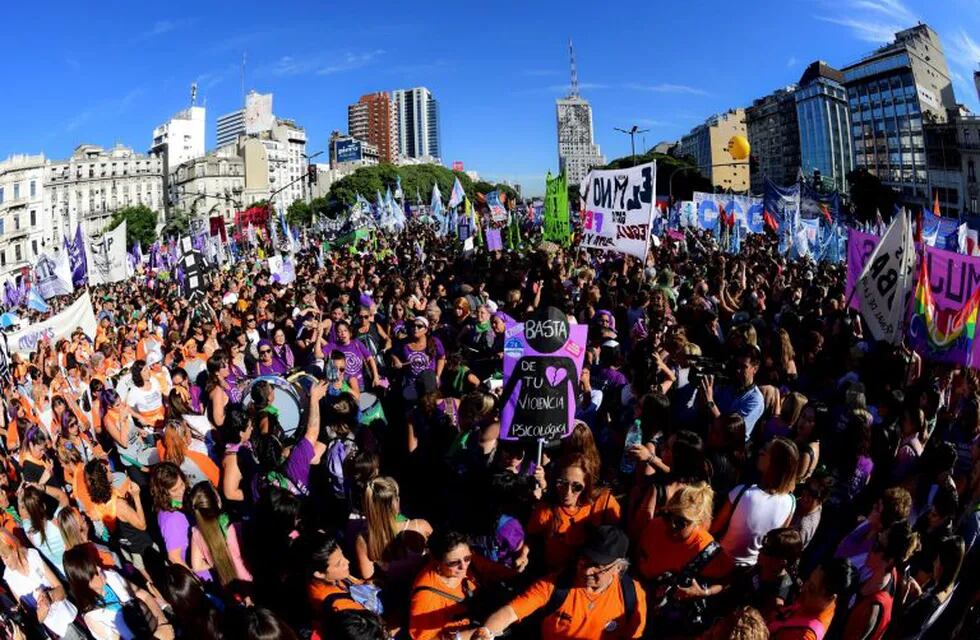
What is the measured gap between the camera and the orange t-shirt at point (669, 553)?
3.31m

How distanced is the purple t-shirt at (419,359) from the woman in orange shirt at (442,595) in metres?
3.65

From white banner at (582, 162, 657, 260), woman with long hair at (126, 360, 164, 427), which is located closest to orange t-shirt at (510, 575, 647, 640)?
woman with long hair at (126, 360, 164, 427)

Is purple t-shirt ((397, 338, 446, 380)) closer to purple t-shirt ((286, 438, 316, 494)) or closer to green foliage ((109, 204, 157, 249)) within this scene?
purple t-shirt ((286, 438, 316, 494))

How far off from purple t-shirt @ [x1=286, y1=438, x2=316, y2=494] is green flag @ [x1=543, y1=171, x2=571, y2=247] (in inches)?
577

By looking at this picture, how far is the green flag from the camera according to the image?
18.8 meters

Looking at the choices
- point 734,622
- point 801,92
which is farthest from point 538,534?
point 801,92

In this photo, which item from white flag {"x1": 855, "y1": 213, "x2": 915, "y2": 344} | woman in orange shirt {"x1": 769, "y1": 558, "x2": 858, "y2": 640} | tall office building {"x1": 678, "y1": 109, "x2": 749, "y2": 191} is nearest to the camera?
woman in orange shirt {"x1": 769, "y1": 558, "x2": 858, "y2": 640}

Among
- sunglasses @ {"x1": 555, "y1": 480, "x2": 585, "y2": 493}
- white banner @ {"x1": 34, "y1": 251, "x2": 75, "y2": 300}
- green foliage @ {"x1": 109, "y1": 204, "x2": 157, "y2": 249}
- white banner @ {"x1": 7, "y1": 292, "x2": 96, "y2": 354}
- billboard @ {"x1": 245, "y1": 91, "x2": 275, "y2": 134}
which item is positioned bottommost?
sunglasses @ {"x1": 555, "y1": 480, "x2": 585, "y2": 493}

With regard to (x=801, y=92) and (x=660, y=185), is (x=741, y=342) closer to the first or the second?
(x=660, y=185)

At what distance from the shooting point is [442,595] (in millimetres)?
3076

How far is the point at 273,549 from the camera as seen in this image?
3.93 meters

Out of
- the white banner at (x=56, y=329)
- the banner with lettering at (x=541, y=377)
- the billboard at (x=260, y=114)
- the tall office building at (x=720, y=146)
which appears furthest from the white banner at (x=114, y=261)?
the billboard at (x=260, y=114)

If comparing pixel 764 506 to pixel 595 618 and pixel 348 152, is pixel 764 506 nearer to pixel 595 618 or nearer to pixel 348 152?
pixel 595 618

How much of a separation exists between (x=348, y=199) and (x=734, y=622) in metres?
91.7
